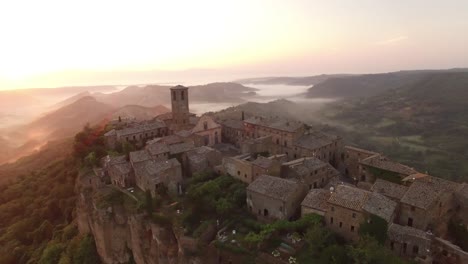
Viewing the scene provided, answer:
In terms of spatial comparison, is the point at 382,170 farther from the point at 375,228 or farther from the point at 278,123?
the point at 278,123

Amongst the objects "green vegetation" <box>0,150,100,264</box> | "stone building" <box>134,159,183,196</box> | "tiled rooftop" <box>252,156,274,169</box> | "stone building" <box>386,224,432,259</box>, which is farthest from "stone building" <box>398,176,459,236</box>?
"green vegetation" <box>0,150,100,264</box>

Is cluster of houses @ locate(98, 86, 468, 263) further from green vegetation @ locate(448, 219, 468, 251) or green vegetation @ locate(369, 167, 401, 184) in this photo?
green vegetation @ locate(448, 219, 468, 251)

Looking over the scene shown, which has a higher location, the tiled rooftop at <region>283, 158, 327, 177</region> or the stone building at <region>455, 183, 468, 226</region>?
the tiled rooftop at <region>283, 158, 327, 177</region>

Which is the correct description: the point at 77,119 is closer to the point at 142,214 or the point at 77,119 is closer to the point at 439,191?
the point at 142,214

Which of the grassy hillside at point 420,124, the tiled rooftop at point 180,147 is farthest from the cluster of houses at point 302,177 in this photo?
the grassy hillside at point 420,124

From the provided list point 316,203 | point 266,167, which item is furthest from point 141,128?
point 316,203

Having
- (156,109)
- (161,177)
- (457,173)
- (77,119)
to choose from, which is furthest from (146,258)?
(77,119)
